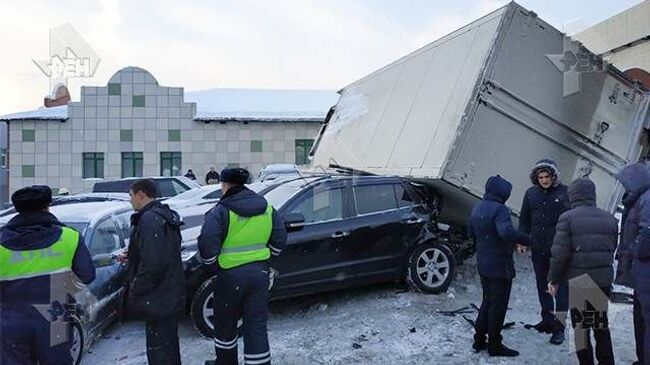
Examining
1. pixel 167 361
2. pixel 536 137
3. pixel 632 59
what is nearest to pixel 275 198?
pixel 167 361

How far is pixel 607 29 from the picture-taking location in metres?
17.5

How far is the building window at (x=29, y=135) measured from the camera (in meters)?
20.7

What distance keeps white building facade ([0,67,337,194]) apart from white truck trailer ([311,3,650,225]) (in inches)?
577

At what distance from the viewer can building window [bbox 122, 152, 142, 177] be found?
21.1 m

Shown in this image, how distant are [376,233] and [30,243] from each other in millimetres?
4060

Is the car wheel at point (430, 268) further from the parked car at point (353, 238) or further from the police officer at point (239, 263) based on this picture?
the police officer at point (239, 263)

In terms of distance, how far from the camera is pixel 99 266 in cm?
553

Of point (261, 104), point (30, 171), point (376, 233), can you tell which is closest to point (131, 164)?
point (30, 171)

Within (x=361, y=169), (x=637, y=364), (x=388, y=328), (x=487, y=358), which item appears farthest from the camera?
(x=361, y=169)

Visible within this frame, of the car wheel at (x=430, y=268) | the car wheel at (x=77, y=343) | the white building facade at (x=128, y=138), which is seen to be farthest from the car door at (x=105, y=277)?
the white building facade at (x=128, y=138)

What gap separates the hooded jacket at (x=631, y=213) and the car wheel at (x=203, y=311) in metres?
3.78

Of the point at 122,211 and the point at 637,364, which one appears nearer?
the point at 637,364

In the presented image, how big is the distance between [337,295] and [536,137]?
3.27 meters

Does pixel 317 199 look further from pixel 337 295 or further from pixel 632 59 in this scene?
pixel 632 59
